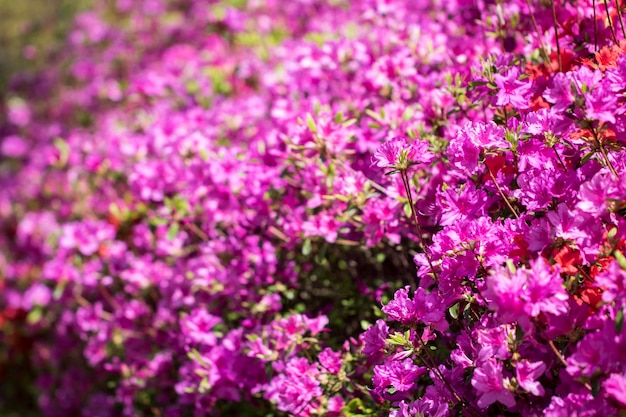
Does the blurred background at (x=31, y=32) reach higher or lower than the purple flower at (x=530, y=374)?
lower

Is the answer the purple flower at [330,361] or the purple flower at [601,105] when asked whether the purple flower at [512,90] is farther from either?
the purple flower at [330,361]

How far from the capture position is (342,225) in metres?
2.56

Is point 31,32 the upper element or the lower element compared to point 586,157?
lower

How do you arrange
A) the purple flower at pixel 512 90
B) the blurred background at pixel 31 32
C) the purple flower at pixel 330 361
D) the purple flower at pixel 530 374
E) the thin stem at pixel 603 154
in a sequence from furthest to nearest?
the blurred background at pixel 31 32 → the purple flower at pixel 330 361 → the purple flower at pixel 512 90 → the thin stem at pixel 603 154 → the purple flower at pixel 530 374

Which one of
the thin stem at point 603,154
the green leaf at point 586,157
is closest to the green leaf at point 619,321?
the thin stem at point 603,154

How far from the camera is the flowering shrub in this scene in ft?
5.66

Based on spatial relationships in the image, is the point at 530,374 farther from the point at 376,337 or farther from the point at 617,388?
the point at 376,337

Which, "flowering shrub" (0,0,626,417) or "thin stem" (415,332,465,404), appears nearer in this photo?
"flowering shrub" (0,0,626,417)

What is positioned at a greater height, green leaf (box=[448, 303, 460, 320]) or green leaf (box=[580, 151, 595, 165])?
green leaf (box=[580, 151, 595, 165])

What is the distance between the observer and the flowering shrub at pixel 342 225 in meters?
1.72

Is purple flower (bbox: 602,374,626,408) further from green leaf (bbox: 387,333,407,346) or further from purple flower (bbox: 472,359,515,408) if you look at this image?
green leaf (bbox: 387,333,407,346)

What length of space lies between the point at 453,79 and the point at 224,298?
131 centimetres

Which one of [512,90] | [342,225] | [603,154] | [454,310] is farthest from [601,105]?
[342,225]

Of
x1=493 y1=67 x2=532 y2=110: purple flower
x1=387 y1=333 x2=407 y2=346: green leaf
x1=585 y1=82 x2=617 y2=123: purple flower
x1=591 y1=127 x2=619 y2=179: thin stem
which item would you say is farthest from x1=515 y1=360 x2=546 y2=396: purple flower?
x1=493 y1=67 x2=532 y2=110: purple flower
